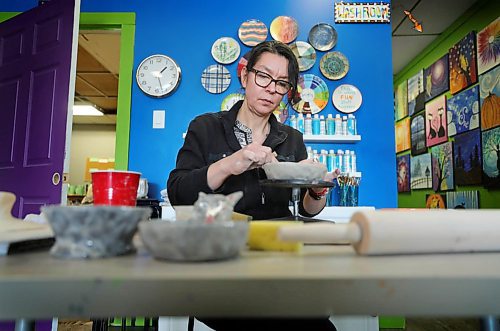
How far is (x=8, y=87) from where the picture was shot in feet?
9.23

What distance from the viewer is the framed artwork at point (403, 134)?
19.1 ft

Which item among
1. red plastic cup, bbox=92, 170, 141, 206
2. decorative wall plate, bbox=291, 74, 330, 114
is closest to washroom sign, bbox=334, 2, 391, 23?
decorative wall plate, bbox=291, 74, 330, 114

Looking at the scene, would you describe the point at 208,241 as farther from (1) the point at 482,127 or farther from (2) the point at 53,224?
(1) the point at 482,127

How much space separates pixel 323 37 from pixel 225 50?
815mm

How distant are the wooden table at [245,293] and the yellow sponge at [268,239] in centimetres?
14

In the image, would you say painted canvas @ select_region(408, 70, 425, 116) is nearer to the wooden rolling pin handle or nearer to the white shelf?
the white shelf

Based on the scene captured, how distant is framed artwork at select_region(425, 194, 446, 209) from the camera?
185 inches

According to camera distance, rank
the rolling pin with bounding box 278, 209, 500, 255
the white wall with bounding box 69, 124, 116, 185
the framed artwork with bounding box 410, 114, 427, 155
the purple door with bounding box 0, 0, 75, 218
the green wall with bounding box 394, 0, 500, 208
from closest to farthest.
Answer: the rolling pin with bounding box 278, 209, 500, 255 < the purple door with bounding box 0, 0, 75, 218 < the green wall with bounding box 394, 0, 500, 208 < the framed artwork with bounding box 410, 114, 427, 155 < the white wall with bounding box 69, 124, 116, 185

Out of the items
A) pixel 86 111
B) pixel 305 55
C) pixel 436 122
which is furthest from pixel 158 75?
pixel 86 111

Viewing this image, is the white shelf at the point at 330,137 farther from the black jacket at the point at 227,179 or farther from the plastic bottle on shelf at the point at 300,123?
the black jacket at the point at 227,179

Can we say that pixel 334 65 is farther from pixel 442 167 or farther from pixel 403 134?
pixel 403 134

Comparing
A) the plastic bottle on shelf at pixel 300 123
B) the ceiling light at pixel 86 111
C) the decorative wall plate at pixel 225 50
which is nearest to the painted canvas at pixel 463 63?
the plastic bottle on shelf at pixel 300 123

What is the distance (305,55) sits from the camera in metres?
3.11

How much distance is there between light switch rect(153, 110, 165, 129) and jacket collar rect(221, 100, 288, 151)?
1.62 meters
